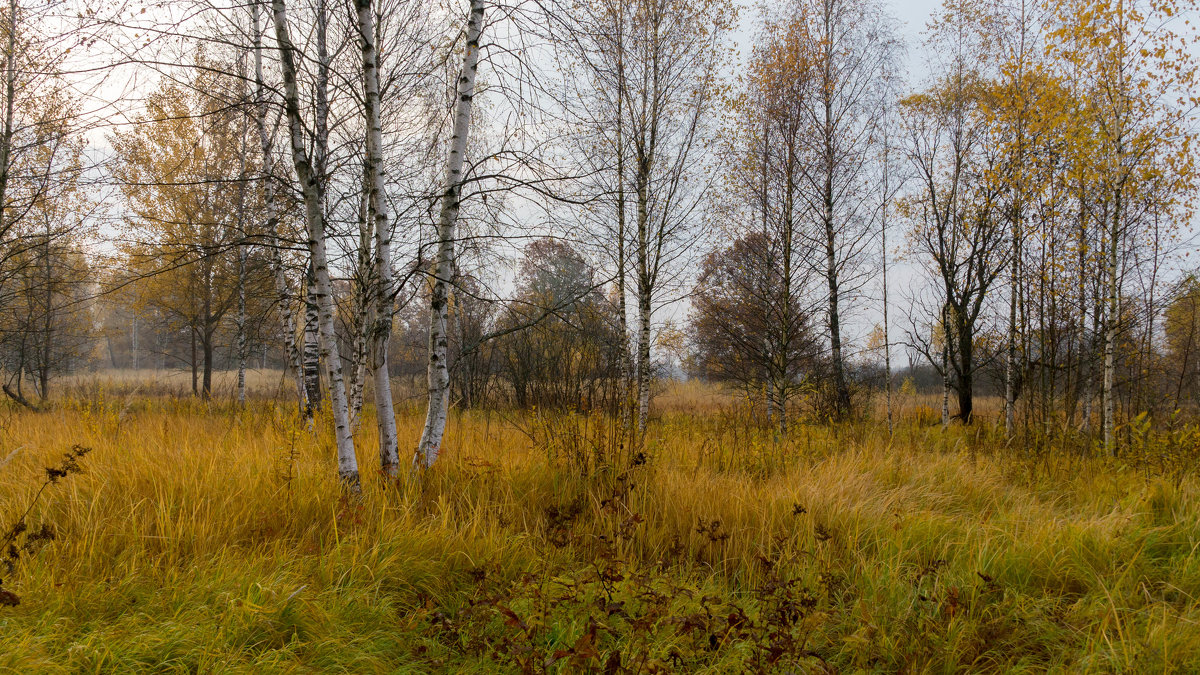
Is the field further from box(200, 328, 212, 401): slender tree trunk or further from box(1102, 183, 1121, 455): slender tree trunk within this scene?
box(200, 328, 212, 401): slender tree trunk

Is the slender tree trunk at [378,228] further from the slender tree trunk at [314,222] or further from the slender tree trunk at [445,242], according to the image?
the slender tree trunk at [445,242]

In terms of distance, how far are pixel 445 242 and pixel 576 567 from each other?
8.22 ft

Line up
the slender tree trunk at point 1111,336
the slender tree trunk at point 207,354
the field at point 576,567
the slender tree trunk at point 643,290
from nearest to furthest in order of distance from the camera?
the field at point 576,567
the slender tree trunk at point 1111,336
the slender tree trunk at point 643,290
the slender tree trunk at point 207,354

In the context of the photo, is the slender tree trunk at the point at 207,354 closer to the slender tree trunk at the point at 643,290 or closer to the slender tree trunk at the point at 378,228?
the slender tree trunk at the point at 643,290

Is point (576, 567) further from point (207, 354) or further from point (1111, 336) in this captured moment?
point (207, 354)

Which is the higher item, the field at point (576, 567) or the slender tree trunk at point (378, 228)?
the slender tree trunk at point (378, 228)

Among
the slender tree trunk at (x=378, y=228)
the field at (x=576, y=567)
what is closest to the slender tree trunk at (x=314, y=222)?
the slender tree trunk at (x=378, y=228)

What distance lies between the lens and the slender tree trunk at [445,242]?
13.0 feet

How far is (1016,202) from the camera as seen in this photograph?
9.02 metres

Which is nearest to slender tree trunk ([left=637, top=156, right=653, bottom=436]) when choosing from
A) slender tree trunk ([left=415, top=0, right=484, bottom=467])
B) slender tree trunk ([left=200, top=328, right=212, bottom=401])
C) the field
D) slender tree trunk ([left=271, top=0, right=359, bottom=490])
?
the field

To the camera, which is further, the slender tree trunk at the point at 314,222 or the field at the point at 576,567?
the slender tree trunk at the point at 314,222

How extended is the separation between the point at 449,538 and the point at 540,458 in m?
1.48

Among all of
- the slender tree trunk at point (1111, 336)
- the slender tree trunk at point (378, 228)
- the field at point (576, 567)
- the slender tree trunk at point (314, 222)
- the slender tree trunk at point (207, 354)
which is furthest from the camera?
the slender tree trunk at point (207, 354)

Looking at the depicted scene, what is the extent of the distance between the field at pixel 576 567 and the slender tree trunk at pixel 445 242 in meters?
0.35
